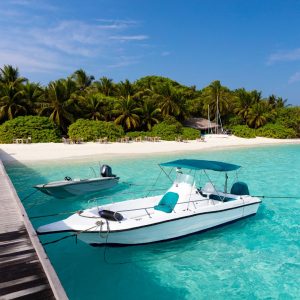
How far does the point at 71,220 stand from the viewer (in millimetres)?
8305

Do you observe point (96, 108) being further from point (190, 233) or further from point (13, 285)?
point (13, 285)

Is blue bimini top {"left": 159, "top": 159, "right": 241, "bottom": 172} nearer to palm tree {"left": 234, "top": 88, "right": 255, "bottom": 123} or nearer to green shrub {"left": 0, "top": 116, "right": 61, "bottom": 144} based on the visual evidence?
green shrub {"left": 0, "top": 116, "right": 61, "bottom": 144}

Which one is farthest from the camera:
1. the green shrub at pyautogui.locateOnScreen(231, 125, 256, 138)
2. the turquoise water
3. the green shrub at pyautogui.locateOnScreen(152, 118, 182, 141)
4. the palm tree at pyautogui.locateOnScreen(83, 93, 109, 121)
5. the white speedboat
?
the green shrub at pyautogui.locateOnScreen(231, 125, 256, 138)

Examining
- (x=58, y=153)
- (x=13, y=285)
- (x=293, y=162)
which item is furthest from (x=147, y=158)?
(x=13, y=285)

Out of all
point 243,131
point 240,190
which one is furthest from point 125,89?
point 240,190

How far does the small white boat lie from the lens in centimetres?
1363

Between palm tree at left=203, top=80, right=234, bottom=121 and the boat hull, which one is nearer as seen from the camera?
the boat hull

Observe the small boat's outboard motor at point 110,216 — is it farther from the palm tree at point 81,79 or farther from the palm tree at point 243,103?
the palm tree at point 243,103

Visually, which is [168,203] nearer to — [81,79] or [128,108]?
[128,108]

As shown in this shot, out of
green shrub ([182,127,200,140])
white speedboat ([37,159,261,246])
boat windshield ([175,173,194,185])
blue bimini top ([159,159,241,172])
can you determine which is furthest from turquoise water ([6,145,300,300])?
green shrub ([182,127,200,140])

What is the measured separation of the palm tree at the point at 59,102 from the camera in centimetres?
3825

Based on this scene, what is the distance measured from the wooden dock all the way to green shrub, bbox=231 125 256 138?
4886 centimetres

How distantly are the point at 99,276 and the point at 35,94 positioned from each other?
35.5 m

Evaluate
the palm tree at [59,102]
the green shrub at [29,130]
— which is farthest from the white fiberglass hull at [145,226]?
the palm tree at [59,102]
